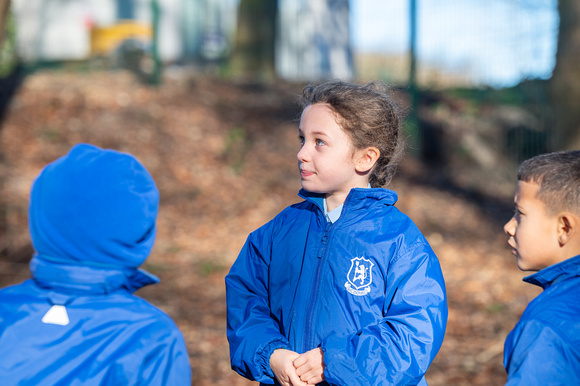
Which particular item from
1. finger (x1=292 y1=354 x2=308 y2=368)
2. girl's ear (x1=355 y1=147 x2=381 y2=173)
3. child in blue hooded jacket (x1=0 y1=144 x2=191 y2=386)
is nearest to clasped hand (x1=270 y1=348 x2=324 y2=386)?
finger (x1=292 y1=354 x2=308 y2=368)

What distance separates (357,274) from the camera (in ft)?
7.53

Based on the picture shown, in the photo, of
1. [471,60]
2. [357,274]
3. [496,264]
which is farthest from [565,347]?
[471,60]

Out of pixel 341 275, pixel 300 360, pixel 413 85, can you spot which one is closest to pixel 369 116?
pixel 341 275

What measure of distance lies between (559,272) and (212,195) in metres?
7.00

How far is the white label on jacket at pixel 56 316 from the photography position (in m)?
2.37

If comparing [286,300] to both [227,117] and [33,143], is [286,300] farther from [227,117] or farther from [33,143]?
[227,117]

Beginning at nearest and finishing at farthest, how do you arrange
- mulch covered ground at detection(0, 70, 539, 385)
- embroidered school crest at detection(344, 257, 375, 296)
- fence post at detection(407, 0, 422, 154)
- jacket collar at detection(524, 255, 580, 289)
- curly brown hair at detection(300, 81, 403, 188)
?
jacket collar at detection(524, 255, 580, 289), embroidered school crest at detection(344, 257, 375, 296), curly brown hair at detection(300, 81, 403, 188), mulch covered ground at detection(0, 70, 539, 385), fence post at detection(407, 0, 422, 154)

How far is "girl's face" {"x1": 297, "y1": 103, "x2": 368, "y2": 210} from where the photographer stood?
2.49m

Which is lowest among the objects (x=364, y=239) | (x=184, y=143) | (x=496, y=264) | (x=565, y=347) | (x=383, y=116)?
(x=496, y=264)

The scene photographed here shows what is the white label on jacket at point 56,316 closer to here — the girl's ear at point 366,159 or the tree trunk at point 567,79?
the girl's ear at point 366,159

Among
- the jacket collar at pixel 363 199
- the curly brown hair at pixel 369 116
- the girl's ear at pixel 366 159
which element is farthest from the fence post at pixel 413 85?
the jacket collar at pixel 363 199

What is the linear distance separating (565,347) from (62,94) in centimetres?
965

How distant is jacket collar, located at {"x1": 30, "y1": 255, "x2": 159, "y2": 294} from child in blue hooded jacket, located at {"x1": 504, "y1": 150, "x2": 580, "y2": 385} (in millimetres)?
1417

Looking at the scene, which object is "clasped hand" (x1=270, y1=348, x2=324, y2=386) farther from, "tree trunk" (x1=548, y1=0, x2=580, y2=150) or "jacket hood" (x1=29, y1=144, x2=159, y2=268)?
"tree trunk" (x1=548, y1=0, x2=580, y2=150)
